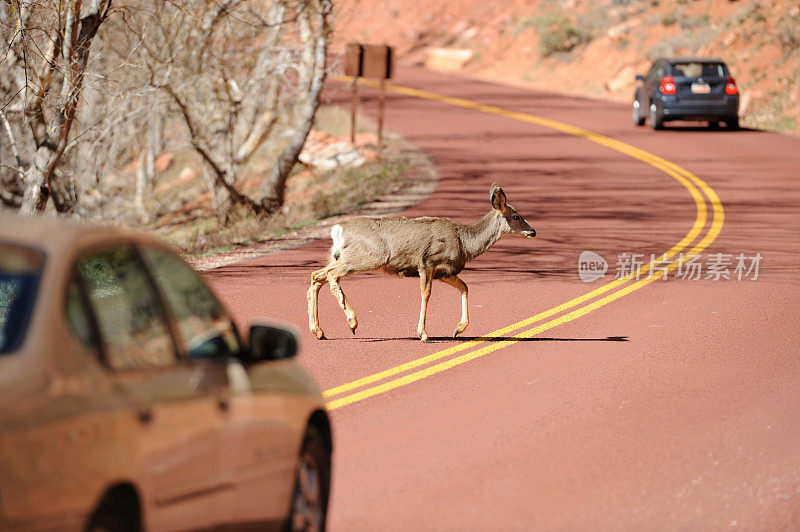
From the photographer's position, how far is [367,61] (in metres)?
28.2

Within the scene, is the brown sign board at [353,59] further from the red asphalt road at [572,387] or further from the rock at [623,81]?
the rock at [623,81]

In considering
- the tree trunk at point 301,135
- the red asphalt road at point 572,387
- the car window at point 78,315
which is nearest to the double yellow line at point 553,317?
the red asphalt road at point 572,387

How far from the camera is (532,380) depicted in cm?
1043

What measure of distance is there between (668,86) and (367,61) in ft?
30.7

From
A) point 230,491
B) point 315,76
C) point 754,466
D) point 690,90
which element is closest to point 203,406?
point 230,491

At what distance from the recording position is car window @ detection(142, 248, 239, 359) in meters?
5.14

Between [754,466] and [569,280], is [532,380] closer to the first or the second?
[754,466]

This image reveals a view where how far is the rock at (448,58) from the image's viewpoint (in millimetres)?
60309

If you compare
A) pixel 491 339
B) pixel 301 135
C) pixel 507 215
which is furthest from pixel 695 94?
pixel 491 339

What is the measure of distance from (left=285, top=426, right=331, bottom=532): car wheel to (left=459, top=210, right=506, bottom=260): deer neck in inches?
242

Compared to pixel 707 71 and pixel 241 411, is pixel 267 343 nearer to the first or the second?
pixel 241 411

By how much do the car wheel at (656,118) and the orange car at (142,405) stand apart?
2941 centimetres

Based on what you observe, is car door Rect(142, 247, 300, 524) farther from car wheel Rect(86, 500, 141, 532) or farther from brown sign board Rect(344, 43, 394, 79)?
brown sign board Rect(344, 43, 394, 79)

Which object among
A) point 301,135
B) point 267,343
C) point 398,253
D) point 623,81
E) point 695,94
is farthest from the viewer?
point 623,81
